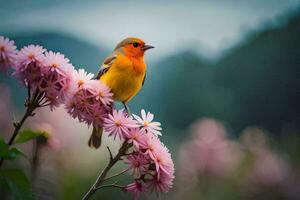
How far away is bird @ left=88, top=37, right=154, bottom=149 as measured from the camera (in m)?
1.18

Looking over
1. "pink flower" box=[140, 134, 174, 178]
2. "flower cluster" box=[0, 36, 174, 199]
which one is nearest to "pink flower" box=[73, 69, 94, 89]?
"flower cluster" box=[0, 36, 174, 199]

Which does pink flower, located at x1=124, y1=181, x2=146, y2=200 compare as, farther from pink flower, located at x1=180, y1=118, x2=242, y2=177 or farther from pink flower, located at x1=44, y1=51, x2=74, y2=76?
pink flower, located at x1=180, y1=118, x2=242, y2=177

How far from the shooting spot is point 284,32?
15.4 ft

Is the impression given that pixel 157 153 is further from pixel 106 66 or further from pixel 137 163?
pixel 106 66

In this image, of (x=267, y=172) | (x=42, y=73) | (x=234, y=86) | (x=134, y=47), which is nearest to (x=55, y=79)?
(x=42, y=73)

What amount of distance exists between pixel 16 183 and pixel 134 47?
654mm

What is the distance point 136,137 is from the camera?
78 cm

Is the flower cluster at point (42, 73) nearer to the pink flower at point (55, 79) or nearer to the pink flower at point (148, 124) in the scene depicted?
the pink flower at point (55, 79)

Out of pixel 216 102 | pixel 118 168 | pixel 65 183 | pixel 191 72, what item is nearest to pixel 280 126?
pixel 216 102

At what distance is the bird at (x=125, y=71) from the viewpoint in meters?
1.18

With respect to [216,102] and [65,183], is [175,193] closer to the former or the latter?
[65,183]

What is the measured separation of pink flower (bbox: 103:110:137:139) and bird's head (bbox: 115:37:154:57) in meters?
0.50

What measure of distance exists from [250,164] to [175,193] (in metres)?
0.30

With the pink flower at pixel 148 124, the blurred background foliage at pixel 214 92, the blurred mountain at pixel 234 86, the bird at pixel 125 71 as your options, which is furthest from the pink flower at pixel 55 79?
the blurred mountain at pixel 234 86
